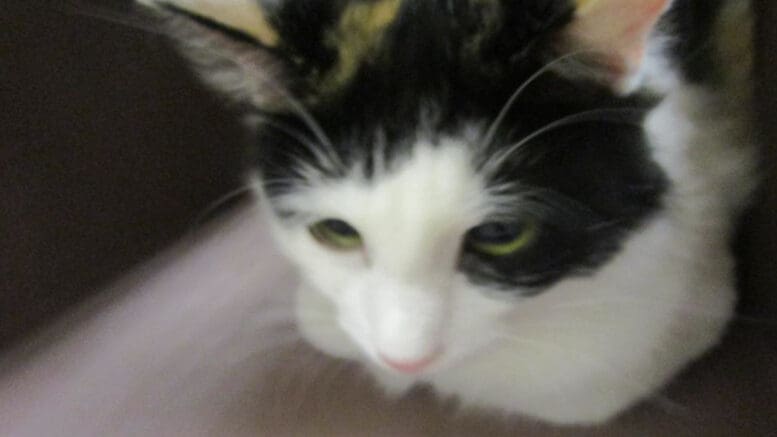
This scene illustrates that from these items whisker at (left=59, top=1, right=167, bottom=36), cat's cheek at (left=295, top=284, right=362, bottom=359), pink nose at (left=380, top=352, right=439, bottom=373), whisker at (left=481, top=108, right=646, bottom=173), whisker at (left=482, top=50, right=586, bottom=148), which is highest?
whisker at (left=59, top=1, right=167, bottom=36)

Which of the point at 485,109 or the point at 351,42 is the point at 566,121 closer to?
the point at 485,109

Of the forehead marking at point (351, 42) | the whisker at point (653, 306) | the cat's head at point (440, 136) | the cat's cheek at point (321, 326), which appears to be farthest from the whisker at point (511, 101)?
the cat's cheek at point (321, 326)

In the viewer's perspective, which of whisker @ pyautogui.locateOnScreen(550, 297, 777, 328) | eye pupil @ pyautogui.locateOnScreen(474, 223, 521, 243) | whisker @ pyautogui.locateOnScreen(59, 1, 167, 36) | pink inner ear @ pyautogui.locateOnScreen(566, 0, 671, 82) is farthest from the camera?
whisker @ pyautogui.locateOnScreen(59, 1, 167, 36)

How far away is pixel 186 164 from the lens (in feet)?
3.35

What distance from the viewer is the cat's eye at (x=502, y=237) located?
0.60 meters

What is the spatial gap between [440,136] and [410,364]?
178mm

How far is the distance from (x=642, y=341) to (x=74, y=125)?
0.65 m

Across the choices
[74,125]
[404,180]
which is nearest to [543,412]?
[404,180]

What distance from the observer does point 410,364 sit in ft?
2.01

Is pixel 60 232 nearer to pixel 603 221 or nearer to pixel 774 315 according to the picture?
pixel 603 221

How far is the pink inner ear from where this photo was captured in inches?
19.1

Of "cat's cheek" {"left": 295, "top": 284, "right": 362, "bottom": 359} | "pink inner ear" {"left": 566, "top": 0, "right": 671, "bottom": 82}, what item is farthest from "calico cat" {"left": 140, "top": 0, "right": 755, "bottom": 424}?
"cat's cheek" {"left": 295, "top": 284, "right": 362, "bottom": 359}

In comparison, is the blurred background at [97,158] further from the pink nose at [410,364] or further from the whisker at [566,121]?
the pink nose at [410,364]

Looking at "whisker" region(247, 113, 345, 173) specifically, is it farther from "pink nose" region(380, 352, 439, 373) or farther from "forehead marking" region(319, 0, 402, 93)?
"pink nose" region(380, 352, 439, 373)
